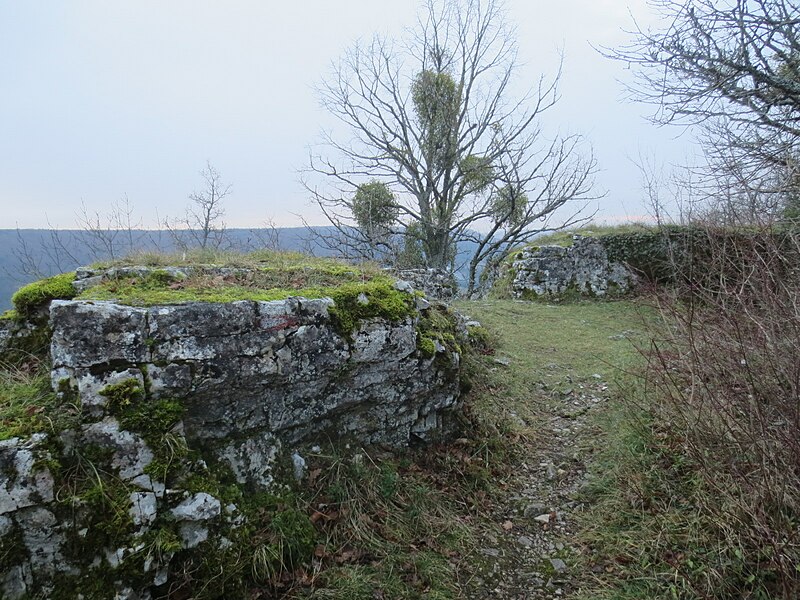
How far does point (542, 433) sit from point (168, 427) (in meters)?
3.67

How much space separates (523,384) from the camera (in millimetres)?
5688

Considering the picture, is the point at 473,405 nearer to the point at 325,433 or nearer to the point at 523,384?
the point at 523,384

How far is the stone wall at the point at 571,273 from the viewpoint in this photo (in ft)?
39.1

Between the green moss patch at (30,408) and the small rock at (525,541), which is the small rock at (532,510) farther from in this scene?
the green moss patch at (30,408)

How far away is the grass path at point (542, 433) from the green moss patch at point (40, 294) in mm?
3922

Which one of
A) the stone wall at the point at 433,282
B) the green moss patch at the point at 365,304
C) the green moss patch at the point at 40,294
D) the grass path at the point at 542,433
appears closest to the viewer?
the grass path at the point at 542,433

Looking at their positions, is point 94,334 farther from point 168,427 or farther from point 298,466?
point 298,466

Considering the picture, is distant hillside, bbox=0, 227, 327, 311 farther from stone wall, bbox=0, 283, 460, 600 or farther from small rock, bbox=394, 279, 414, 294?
stone wall, bbox=0, 283, 460, 600

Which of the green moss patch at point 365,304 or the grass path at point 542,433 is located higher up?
the green moss patch at point 365,304

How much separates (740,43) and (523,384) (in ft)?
18.0

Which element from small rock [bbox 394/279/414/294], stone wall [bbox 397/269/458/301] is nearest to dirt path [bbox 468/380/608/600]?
small rock [bbox 394/279/414/294]

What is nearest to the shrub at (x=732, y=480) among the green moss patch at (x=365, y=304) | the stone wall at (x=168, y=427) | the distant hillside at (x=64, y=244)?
the stone wall at (x=168, y=427)

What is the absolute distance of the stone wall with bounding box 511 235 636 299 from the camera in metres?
11.9

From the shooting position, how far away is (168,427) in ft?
8.59
